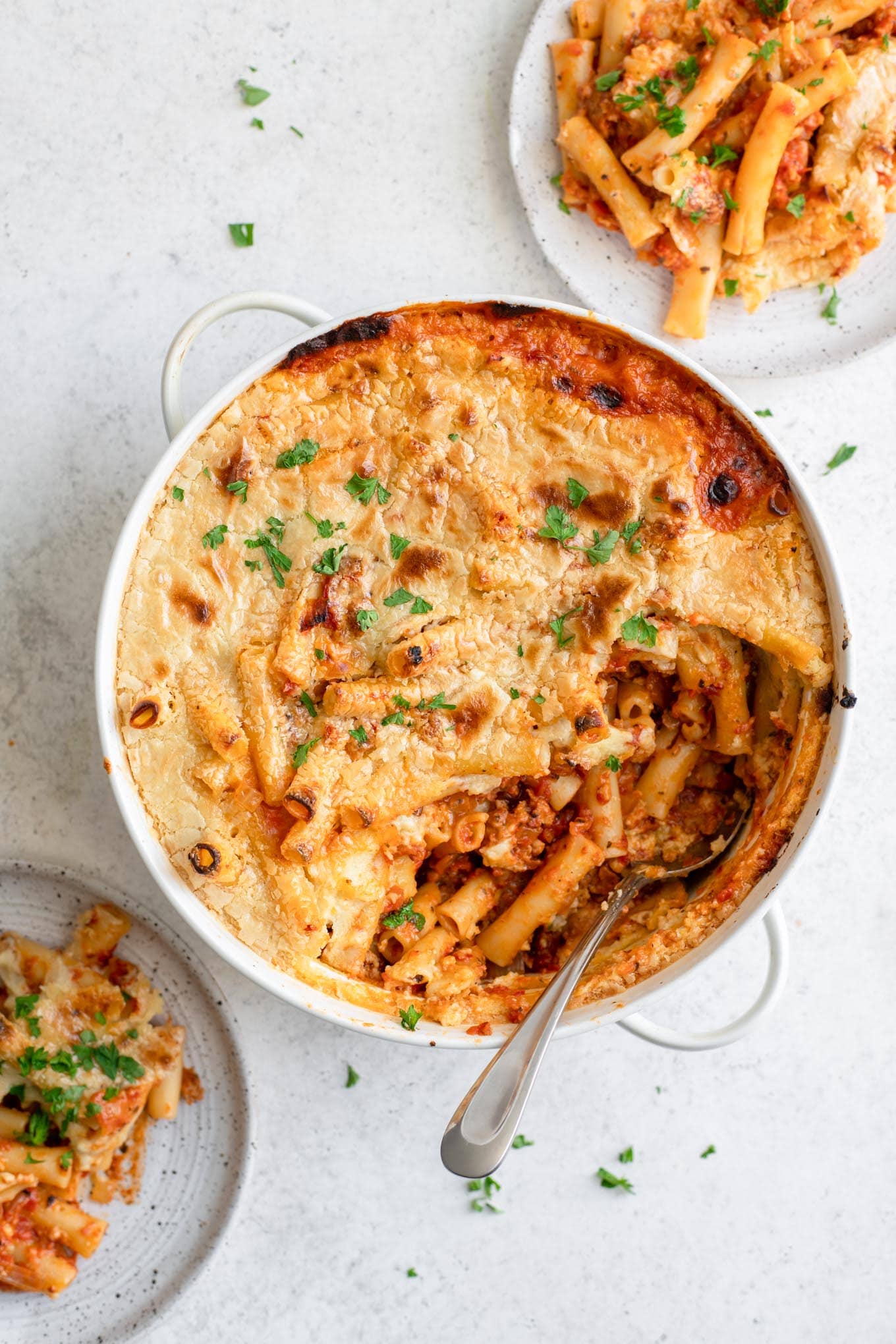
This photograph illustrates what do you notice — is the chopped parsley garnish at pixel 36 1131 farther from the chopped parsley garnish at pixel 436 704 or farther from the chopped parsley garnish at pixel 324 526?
the chopped parsley garnish at pixel 324 526

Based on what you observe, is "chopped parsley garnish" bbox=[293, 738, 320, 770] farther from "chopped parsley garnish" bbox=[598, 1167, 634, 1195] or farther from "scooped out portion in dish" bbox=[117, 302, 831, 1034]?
"chopped parsley garnish" bbox=[598, 1167, 634, 1195]

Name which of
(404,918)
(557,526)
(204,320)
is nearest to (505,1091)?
(404,918)

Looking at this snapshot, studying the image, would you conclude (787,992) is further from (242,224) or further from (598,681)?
(242,224)

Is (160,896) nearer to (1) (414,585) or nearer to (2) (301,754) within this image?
(2) (301,754)

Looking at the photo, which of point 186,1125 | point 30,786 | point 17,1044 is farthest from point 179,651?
point 186,1125

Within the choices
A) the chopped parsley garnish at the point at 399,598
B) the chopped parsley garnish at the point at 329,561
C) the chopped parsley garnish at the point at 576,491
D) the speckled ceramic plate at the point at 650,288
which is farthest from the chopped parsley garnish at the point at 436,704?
the speckled ceramic plate at the point at 650,288

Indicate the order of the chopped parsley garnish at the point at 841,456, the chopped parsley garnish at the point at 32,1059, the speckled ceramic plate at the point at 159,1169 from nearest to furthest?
the chopped parsley garnish at the point at 32,1059
the speckled ceramic plate at the point at 159,1169
the chopped parsley garnish at the point at 841,456

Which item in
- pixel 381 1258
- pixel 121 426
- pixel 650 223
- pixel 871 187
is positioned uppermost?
pixel 871 187
